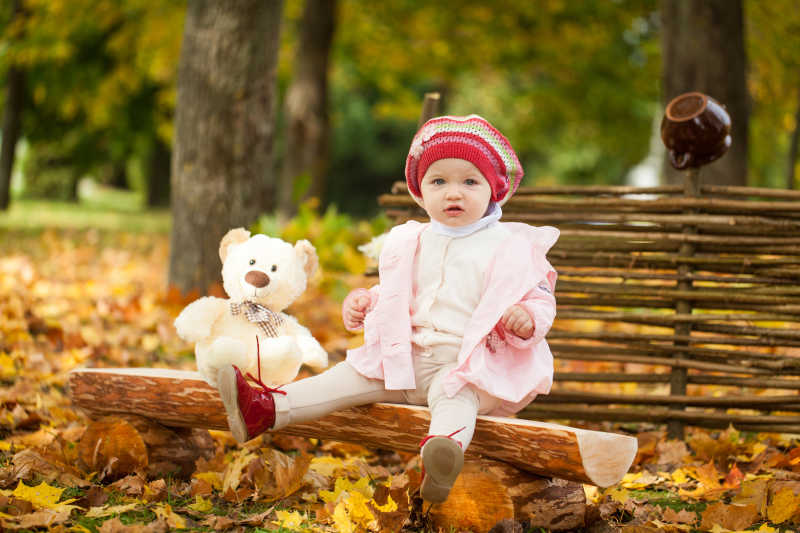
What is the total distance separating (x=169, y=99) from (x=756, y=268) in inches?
483

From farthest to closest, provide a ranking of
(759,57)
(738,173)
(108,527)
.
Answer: (759,57), (738,173), (108,527)

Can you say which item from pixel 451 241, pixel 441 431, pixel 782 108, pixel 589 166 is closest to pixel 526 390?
pixel 441 431

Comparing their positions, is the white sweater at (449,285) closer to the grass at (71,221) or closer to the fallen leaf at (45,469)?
the fallen leaf at (45,469)

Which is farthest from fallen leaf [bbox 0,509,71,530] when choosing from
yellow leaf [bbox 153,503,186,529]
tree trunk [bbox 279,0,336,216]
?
tree trunk [bbox 279,0,336,216]

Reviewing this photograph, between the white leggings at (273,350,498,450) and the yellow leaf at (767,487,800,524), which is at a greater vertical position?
the white leggings at (273,350,498,450)

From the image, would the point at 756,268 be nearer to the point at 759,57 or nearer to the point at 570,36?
the point at 759,57

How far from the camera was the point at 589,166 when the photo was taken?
2516 cm

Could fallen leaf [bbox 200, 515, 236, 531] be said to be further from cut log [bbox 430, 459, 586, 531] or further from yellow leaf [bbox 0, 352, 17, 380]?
yellow leaf [bbox 0, 352, 17, 380]

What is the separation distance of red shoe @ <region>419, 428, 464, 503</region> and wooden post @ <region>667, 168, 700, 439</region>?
5.56 feet

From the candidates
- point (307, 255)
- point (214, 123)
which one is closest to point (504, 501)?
point (307, 255)

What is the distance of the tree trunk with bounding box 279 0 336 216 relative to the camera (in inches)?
392

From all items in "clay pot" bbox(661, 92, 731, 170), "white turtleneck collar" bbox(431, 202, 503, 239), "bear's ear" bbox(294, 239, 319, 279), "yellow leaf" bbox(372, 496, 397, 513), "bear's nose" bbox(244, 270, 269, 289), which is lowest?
"yellow leaf" bbox(372, 496, 397, 513)

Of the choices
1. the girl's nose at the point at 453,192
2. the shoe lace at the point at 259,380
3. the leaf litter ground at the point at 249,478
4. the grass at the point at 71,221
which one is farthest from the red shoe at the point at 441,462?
the grass at the point at 71,221

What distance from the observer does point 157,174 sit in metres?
19.9
